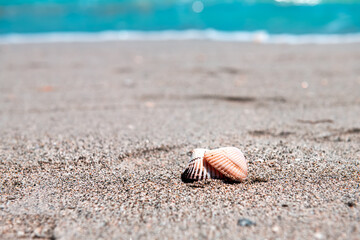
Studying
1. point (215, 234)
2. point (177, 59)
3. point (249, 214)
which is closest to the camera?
point (215, 234)

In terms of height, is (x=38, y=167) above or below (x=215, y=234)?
above

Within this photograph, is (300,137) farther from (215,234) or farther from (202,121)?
(215,234)

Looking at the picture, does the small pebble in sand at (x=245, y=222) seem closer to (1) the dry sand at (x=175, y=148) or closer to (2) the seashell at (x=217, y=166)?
(1) the dry sand at (x=175, y=148)

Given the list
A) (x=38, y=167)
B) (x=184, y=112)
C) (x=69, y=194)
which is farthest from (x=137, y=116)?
(x=69, y=194)

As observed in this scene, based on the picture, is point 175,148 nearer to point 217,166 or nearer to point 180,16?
point 217,166

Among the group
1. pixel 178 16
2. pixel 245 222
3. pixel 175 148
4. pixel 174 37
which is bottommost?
pixel 245 222

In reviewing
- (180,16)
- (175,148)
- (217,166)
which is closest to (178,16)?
(180,16)

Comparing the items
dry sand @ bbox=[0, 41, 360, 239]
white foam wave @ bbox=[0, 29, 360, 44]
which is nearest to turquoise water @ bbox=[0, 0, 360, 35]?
white foam wave @ bbox=[0, 29, 360, 44]
